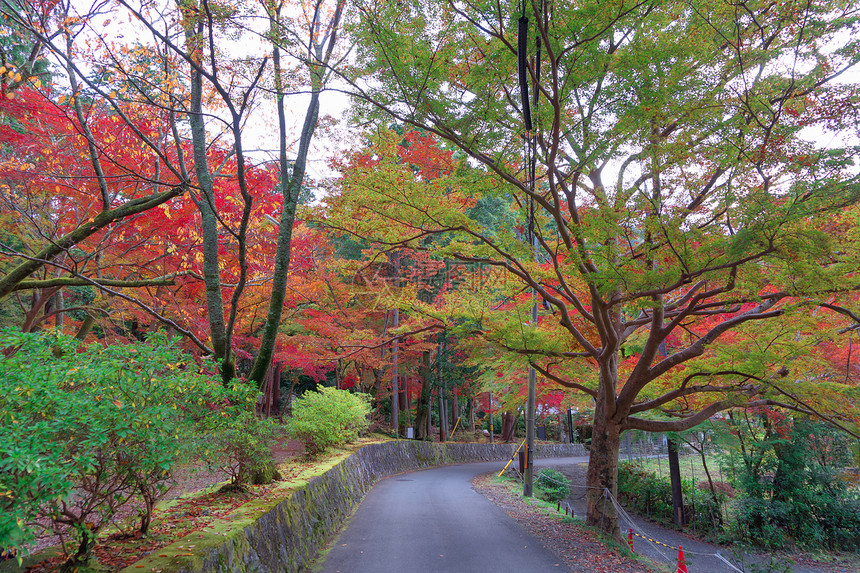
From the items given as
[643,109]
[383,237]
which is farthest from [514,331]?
[643,109]

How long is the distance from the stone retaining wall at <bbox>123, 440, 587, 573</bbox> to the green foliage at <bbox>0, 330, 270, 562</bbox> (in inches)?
24.5

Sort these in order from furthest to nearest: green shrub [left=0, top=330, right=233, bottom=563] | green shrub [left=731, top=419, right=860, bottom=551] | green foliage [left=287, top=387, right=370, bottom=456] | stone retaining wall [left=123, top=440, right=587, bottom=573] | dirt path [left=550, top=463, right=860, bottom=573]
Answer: green shrub [left=731, top=419, right=860, bottom=551], green foliage [left=287, top=387, right=370, bottom=456], dirt path [left=550, top=463, right=860, bottom=573], stone retaining wall [left=123, top=440, right=587, bottom=573], green shrub [left=0, top=330, right=233, bottom=563]

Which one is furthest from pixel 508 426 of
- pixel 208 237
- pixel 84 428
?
pixel 84 428

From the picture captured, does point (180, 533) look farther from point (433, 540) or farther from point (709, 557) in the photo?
point (709, 557)

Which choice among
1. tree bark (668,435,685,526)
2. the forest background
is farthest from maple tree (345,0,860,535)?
tree bark (668,435,685,526)

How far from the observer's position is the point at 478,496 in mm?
11297

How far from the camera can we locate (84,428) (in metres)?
2.98

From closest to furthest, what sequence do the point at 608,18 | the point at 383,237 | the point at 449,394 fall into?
the point at 608,18 → the point at 383,237 → the point at 449,394

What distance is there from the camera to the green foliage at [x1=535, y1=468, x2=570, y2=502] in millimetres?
14688

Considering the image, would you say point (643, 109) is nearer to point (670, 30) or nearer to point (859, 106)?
point (670, 30)

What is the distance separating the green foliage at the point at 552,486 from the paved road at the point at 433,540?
16.3 feet

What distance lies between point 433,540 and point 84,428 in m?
5.53

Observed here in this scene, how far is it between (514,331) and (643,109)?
4.23 m

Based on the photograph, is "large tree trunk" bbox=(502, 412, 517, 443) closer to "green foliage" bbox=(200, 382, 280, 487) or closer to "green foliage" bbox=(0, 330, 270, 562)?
"green foliage" bbox=(200, 382, 280, 487)
